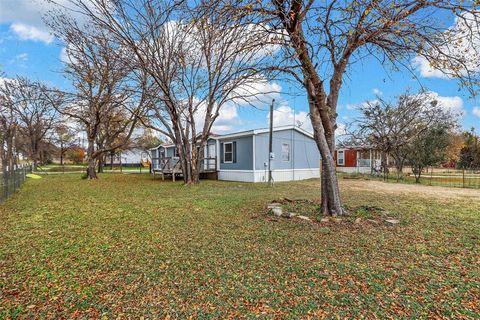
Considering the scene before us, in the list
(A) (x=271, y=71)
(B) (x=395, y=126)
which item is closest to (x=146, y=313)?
(A) (x=271, y=71)

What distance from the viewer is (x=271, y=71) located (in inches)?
213

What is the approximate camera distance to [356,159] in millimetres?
23625

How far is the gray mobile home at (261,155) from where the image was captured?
13.4m

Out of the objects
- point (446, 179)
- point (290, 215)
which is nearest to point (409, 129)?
point (446, 179)

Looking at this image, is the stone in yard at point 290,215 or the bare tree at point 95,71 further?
the bare tree at point 95,71

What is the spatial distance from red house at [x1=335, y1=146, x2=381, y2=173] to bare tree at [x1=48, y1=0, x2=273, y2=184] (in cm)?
1515

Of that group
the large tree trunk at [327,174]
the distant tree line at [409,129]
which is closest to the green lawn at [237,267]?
the large tree trunk at [327,174]

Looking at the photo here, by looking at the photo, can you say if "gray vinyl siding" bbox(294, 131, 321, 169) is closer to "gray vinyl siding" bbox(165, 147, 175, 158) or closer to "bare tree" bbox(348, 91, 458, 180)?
"bare tree" bbox(348, 91, 458, 180)

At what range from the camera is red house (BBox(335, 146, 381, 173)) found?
2295cm

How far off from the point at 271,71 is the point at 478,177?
1355cm

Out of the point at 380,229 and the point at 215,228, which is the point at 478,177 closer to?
the point at 380,229

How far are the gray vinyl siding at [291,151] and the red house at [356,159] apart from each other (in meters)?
7.72

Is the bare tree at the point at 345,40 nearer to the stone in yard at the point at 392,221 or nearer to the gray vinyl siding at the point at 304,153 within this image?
the stone in yard at the point at 392,221

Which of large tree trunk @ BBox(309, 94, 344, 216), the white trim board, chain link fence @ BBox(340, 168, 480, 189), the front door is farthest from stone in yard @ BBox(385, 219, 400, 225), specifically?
the front door
